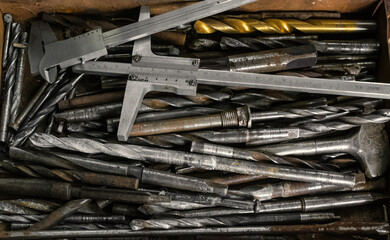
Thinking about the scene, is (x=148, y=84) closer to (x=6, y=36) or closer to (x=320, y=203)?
(x=6, y=36)

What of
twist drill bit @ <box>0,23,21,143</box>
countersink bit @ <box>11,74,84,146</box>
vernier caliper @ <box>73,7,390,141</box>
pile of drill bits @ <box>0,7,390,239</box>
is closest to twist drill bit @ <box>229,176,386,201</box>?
pile of drill bits @ <box>0,7,390,239</box>

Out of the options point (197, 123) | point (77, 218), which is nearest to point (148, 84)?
point (197, 123)

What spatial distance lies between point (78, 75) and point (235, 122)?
0.86 m

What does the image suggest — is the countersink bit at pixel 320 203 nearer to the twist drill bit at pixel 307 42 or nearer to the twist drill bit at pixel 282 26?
the twist drill bit at pixel 307 42

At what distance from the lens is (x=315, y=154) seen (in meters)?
2.03

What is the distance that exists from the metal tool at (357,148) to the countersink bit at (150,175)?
0.38 meters

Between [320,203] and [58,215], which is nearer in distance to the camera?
[58,215]

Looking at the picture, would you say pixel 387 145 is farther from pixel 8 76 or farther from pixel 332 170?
pixel 8 76

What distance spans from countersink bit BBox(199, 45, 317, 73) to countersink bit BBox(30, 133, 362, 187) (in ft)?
1.56

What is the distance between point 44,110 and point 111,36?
20.3 inches

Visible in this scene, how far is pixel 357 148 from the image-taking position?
1978 millimetres

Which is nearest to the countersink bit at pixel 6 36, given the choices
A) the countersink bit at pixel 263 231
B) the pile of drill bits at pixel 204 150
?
the pile of drill bits at pixel 204 150

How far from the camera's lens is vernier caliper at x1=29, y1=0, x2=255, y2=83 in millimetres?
1925

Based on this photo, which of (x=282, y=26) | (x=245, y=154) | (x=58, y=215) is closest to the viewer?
(x=58, y=215)
